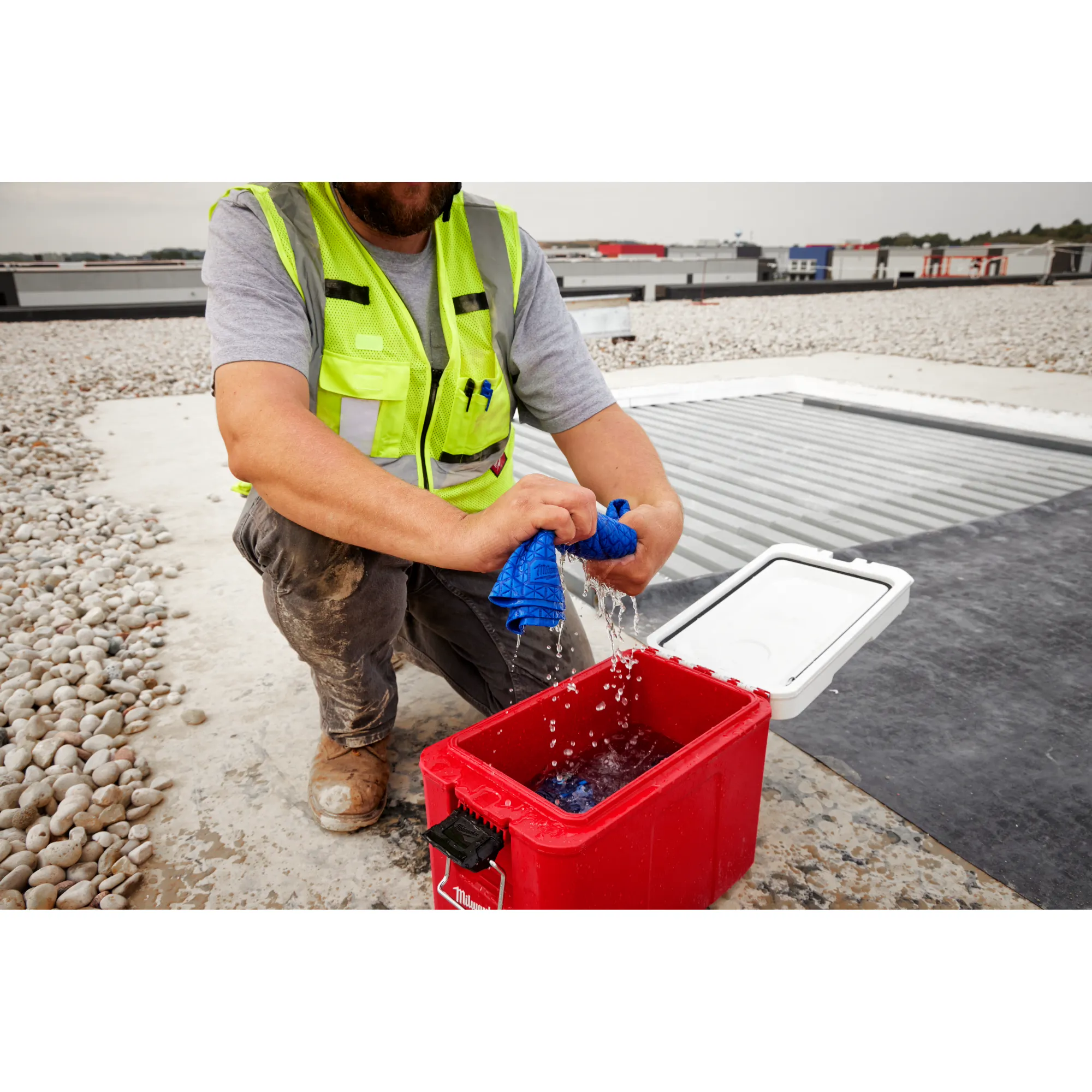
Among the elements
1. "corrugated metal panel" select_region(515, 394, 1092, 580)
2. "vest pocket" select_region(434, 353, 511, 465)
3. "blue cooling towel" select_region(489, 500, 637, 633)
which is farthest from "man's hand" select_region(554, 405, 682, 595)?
"corrugated metal panel" select_region(515, 394, 1092, 580)

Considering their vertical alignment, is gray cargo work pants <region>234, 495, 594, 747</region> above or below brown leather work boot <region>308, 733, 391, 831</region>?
above

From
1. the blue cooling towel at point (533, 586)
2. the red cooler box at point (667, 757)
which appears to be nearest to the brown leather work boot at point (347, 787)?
the red cooler box at point (667, 757)

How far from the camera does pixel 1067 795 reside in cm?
130

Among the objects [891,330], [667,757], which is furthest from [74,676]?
[891,330]

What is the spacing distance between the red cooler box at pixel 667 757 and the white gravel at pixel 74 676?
63 cm

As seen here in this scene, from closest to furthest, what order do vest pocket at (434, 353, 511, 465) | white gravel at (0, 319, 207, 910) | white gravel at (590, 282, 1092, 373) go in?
white gravel at (0, 319, 207, 910) < vest pocket at (434, 353, 511, 465) < white gravel at (590, 282, 1092, 373)

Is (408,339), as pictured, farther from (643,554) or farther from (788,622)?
(788,622)

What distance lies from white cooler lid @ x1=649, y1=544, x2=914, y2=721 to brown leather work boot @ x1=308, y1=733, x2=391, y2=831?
54cm

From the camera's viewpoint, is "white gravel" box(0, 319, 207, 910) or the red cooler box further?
"white gravel" box(0, 319, 207, 910)

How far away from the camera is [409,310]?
1.31m

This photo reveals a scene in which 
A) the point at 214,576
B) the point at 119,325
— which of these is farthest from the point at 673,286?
the point at 214,576

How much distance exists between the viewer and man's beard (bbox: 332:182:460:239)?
4.01 feet

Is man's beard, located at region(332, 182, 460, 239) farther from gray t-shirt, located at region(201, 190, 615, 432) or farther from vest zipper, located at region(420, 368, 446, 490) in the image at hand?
vest zipper, located at region(420, 368, 446, 490)

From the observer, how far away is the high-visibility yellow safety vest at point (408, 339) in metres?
1.22
